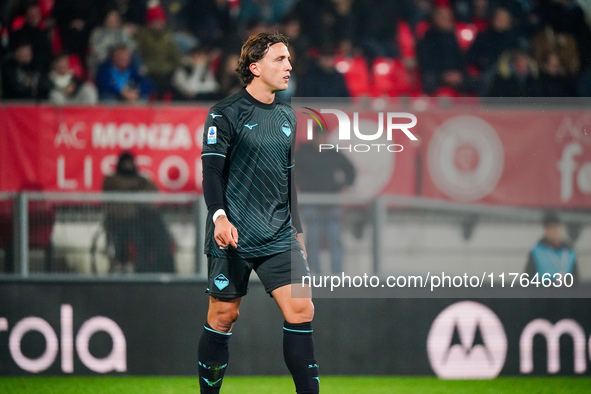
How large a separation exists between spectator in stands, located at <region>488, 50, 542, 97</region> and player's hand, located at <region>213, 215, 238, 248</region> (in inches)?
193

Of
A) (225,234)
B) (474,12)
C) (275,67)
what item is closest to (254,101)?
(275,67)

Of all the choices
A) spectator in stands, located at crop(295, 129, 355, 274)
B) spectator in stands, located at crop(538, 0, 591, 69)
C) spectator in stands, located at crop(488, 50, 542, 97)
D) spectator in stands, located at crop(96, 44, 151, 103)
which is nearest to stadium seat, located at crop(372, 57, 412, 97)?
spectator in stands, located at crop(488, 50, 542, 97)

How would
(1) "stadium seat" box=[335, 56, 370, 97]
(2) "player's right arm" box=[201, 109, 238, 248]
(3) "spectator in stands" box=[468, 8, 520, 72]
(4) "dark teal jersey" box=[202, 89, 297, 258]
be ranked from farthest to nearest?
(3) "spectator in stands" box=[468, 8, 520, 72] → (1) "stadium seat" box=[335, 56, 370, 97] → (4) "dark teal jersey" box=[202, 89, 297, 258] → (2) "player's right arm" box=[201, 109, 238, 248]

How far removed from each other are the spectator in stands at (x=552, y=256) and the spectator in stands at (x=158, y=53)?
424 centimetres

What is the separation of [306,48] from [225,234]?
17.6ft

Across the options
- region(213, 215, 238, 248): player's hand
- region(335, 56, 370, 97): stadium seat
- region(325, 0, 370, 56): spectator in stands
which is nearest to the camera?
region(213, 215, 238, 248): player's hand

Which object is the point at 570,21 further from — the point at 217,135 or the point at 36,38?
the point at 217,135

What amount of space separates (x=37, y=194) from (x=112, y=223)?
535 mm

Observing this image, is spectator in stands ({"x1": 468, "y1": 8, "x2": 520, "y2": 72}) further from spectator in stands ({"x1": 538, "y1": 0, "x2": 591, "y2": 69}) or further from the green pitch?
the green pitch

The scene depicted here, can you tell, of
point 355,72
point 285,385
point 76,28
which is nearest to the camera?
point 285,385

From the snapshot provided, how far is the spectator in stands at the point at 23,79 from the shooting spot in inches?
306

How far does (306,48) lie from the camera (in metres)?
8.48

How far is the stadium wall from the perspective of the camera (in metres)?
5.25

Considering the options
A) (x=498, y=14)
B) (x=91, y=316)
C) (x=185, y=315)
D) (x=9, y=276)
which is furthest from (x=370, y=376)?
(x=498, y=14)
